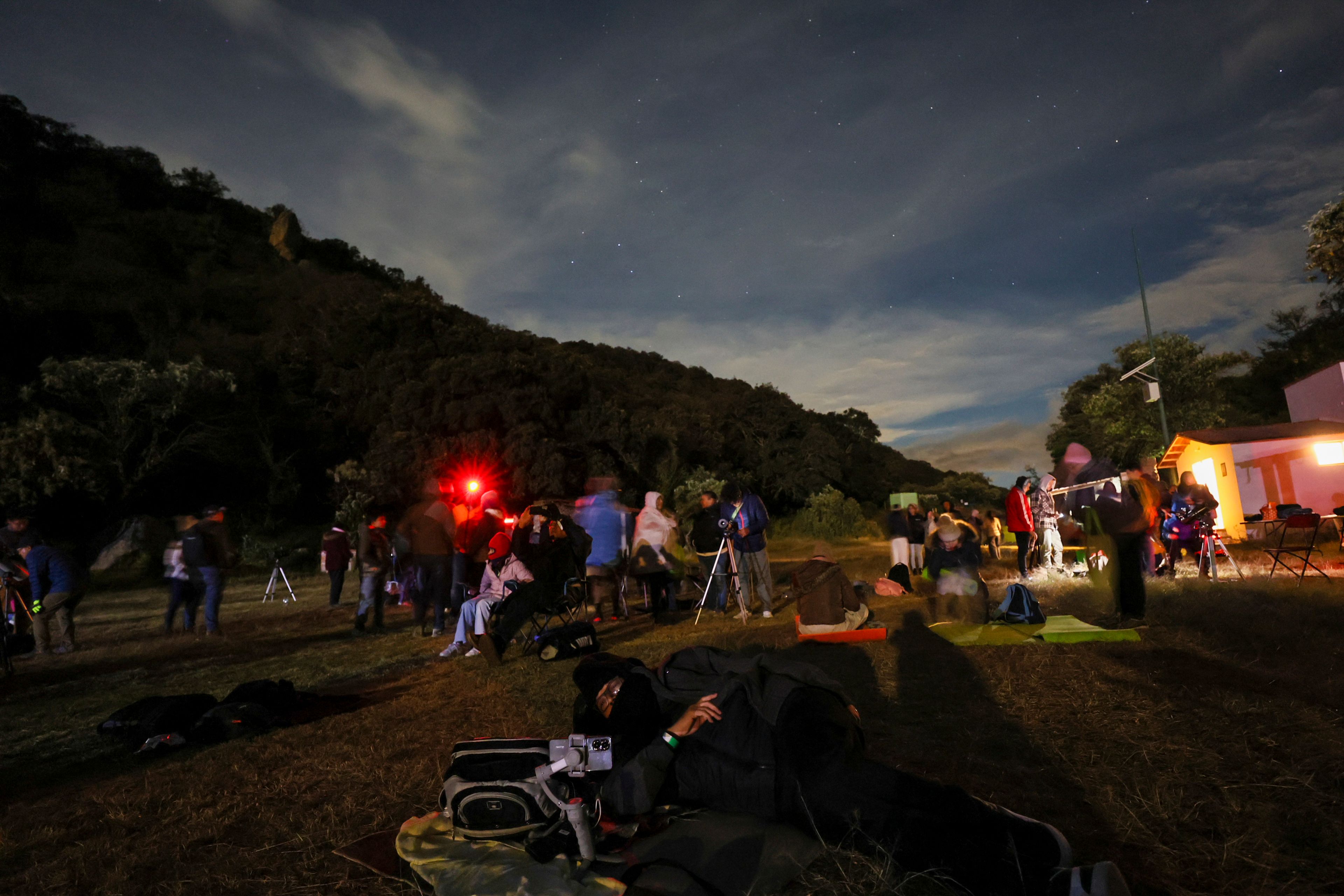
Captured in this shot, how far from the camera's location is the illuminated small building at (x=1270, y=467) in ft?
59.7

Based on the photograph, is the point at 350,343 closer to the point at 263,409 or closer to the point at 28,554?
the point at 263,409

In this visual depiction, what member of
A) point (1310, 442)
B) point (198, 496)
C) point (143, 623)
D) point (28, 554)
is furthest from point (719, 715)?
point (198, 496)

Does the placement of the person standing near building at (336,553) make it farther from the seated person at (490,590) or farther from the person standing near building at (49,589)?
the seated person at (490,590)

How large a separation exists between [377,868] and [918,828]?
2.30 m

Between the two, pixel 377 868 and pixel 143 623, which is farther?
pixel 143 623

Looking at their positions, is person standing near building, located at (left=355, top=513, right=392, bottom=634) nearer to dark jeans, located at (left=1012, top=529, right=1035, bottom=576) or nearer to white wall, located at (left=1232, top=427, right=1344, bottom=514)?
dark jeans, located at (left=1012, top=529, right=1035, bottom=576)

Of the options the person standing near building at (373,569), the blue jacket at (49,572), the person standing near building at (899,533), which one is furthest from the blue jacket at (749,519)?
the blue jacket at (49,572)

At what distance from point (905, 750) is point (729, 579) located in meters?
6.70

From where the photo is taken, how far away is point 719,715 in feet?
9.96

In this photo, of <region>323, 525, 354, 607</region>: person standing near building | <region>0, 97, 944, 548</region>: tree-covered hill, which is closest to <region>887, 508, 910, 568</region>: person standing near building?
<region>323, 525, 354, 607</region>: person standing near building

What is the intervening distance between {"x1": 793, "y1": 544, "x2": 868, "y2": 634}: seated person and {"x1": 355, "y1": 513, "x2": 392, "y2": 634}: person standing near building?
6146 mm

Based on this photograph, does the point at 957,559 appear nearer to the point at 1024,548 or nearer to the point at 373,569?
the point at 1024,548

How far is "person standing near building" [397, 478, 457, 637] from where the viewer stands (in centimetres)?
922

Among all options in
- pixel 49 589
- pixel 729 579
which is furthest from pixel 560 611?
pixel 49 589
